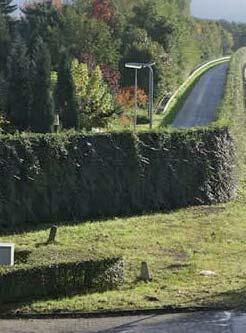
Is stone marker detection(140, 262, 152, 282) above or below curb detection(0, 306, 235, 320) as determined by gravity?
below

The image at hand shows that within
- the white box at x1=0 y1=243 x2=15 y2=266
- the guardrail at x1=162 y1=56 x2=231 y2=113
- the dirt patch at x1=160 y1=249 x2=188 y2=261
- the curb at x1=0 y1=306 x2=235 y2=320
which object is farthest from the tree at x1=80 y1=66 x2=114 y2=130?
the curb at x1=0 y1=306 x2=235 y2=320

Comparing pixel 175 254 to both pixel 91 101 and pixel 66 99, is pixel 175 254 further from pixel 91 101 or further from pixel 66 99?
pixel 91 101

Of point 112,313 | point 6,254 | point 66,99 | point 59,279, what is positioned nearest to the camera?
point 112,313

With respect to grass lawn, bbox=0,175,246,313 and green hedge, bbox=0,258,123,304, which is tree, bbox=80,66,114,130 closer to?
grass lawn, bbox=0,175,246,313

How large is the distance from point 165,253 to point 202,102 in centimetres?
3870

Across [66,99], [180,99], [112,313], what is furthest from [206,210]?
[180,99]

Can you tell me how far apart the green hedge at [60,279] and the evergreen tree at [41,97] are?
68.0ft

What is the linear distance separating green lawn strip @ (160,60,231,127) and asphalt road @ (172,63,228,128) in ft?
0.98

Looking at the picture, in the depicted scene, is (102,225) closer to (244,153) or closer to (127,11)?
(244,153)

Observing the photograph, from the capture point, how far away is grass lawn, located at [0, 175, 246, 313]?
9.99 meters

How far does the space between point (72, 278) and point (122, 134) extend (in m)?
8.01

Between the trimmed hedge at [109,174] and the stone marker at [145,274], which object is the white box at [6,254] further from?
the trimmed hedge at [109,174]

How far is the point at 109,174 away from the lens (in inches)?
714

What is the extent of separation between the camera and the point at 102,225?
17.0 metres
